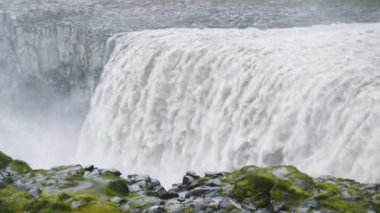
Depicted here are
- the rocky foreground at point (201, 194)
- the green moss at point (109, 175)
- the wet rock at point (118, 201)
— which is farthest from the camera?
the green moss at point (109, 175)

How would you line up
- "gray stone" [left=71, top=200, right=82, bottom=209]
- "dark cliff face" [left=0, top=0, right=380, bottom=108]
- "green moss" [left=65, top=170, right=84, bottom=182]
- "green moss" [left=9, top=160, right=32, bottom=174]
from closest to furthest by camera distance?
"gray stone" [left=71, top=200, right=82, bottom=209] < "green moss" [left=65, top=170, right=84, bottom=182] < "green moss" [left=9, top=160, right=32, bottom=174] < "dark cliff face" [left=0, top=0, right=380, bottom=108]

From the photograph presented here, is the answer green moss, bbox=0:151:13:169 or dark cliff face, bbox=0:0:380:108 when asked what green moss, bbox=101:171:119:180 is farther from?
dark cliff face, bbox=0:0:380:108

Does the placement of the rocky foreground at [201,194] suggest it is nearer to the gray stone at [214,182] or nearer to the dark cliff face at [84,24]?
the gray stone at [214,182]

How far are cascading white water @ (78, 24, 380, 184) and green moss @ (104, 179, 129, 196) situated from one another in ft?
19.7

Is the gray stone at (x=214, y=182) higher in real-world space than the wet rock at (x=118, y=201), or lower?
higher

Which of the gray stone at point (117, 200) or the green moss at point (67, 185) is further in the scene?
the green moss at point (67, 185)

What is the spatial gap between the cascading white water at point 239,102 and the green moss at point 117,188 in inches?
237

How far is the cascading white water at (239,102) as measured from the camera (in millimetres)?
16156

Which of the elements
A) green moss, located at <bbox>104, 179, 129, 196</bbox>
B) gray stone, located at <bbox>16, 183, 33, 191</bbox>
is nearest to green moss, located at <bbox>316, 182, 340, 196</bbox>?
green moss, located at <bbox>104, 179, 129, 196</bbox>

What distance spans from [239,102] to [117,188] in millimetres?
9383

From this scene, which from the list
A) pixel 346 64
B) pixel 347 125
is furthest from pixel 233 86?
pixel 347 125

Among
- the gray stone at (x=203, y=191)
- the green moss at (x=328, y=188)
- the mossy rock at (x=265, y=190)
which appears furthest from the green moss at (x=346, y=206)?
the gray stone at (x=203, y=191)

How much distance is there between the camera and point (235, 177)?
1364 cm

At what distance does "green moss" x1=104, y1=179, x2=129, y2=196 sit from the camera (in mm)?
13523
